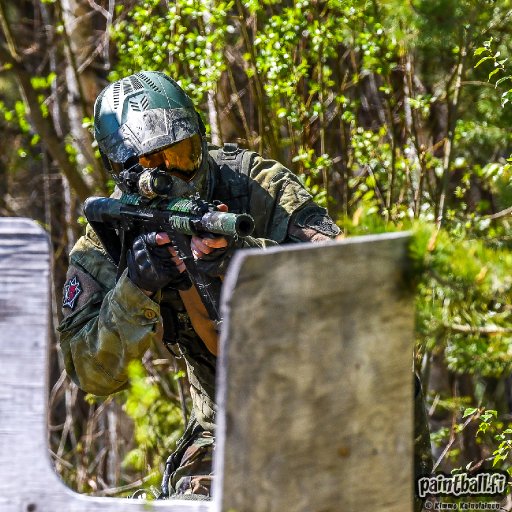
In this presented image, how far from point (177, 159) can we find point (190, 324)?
60 cm

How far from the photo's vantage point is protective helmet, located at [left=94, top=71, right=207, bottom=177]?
4.05 m

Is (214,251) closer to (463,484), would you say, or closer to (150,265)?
(150,265)

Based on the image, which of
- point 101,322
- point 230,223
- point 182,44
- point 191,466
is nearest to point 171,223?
point 230,223

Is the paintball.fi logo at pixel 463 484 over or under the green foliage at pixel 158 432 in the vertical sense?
over

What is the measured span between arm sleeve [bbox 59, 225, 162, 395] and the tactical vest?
87 millimetres

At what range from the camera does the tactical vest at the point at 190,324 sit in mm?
4086

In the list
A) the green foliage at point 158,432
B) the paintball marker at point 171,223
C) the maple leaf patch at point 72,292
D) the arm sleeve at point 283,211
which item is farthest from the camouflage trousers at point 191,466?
the green foliage at point 158,432

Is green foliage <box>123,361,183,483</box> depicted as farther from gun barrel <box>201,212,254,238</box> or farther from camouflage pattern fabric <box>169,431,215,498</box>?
gun barrel <box>201,212,254,238</box>

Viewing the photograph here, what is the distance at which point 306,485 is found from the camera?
2.24m

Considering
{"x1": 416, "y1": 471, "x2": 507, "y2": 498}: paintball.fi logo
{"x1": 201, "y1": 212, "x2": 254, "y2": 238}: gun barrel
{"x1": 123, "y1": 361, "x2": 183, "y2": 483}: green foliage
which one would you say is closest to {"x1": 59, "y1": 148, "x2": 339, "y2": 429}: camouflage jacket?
{"x1": 201, "y1": 212, "x2": 254, "y2": 238}: gun barrel

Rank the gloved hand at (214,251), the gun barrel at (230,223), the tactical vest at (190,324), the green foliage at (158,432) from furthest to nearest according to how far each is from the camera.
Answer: the green foliage at (158,432) < the tactical vest at (190,324) < the gloved hand at (214,251) < the gun barrel at (230,223)

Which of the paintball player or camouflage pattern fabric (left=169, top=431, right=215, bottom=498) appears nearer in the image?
the paintball player

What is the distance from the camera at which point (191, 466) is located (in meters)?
4.12

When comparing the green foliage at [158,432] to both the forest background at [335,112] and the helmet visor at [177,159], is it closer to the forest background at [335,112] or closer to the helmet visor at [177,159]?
the forest background at [335,112]
